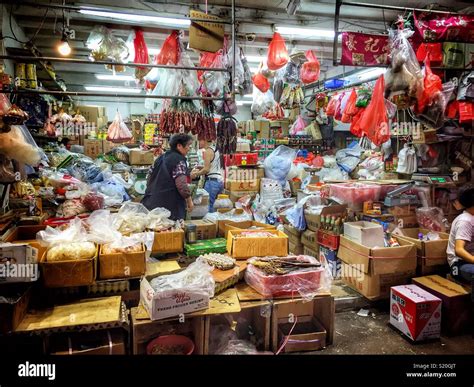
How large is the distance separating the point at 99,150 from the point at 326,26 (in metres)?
5.85

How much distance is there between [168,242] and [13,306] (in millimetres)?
1405

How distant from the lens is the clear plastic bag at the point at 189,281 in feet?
8.04

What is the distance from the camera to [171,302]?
93.9 inches

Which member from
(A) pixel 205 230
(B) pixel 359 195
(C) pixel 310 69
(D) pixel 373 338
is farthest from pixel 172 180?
(C) pixel 310 69

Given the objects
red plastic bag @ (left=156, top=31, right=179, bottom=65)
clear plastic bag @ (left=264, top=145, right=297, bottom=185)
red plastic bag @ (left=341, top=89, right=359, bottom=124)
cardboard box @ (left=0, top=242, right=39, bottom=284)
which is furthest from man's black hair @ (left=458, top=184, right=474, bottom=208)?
clear plastic bag @ (left=264, top=145, right=297, bottom=185)

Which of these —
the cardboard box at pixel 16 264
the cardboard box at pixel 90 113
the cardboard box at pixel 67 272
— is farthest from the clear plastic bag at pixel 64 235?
the cardboard box at pixel 90 113

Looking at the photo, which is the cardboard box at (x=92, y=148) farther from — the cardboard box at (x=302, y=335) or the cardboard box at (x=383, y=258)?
the cardboard box at (x=302, y=335)

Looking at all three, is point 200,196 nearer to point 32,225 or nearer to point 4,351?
point 32,225

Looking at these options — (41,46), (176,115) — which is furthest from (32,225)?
(41,46)

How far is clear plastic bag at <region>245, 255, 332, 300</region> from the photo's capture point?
9.29 ft

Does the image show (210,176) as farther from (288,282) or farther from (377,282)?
(288,282)

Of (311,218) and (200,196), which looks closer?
(311,218)

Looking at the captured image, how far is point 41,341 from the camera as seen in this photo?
7.10 feet
